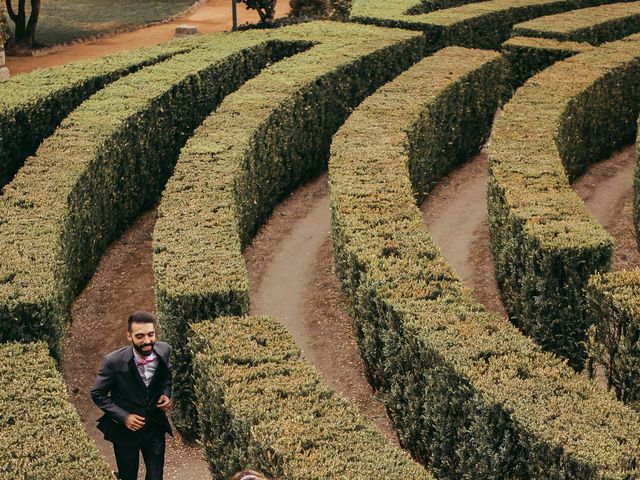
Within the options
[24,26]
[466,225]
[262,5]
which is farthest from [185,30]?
[466,225]

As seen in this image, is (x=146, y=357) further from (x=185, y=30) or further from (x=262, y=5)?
(x=185, y=30)

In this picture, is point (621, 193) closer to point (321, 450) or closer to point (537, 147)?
point (537, 147)

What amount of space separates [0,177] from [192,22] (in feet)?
93.7

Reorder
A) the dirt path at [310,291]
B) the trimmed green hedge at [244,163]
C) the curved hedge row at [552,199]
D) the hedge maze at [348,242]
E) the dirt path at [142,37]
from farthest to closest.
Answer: the dirt path at [142,37] → the dirt path at [310,291] → the curved hedge row at [552,199] → the trimmed green hedge at [244,163] → the hedge maze at [348,242]

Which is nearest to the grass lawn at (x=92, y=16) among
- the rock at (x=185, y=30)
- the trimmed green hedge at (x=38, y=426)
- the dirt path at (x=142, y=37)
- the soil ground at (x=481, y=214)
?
the dirt path at (x=142, y=37)

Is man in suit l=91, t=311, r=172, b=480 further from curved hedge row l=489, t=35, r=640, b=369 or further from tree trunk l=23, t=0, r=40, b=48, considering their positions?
tree trunk l=23, t=0, r=40, b=48

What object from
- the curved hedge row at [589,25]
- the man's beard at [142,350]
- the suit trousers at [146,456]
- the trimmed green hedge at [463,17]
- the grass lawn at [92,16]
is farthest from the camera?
the grass lawn at [92,16]

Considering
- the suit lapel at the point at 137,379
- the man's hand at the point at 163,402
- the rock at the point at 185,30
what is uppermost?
the suit lapel at the point at 137,379

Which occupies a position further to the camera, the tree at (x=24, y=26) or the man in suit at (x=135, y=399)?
the tree at (x=24, y=26)

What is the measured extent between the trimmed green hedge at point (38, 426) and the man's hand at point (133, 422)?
676mm

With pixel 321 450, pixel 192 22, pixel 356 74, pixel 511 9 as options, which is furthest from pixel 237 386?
pixel 192 22

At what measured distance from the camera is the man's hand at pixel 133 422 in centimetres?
1084

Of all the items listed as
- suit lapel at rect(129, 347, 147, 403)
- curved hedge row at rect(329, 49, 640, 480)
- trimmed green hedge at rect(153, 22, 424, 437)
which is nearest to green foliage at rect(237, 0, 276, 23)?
trimmed green hedge at rect(153, 22, 424, 437)

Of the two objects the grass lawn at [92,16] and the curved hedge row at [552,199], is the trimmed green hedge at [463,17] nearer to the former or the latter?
the curved hedge row at [552,199]
